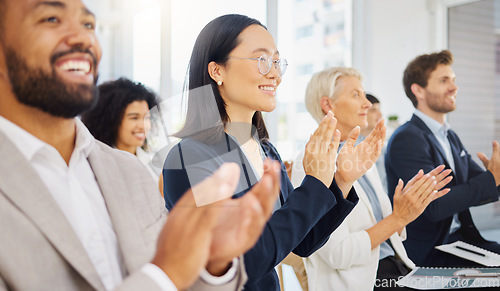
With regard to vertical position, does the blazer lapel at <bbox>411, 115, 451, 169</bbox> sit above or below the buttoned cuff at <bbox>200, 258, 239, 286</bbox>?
above

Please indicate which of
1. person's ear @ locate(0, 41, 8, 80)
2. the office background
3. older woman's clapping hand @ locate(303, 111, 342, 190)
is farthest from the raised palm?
the office background

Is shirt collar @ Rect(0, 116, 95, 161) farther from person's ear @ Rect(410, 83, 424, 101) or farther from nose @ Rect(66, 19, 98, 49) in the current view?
person's ear @ Rect(410, 83, 424, 101)

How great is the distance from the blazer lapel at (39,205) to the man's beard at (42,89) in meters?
0.07

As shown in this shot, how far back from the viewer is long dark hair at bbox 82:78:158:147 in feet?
5.93

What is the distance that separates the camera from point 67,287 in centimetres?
54

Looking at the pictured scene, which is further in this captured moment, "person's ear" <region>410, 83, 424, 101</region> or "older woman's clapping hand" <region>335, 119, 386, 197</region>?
"person's ear" <region>410, 83, 424, 101</region>

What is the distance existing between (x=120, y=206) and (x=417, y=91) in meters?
2.17

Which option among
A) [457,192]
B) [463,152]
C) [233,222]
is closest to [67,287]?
[233,222]

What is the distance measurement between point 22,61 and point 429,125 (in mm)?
2178

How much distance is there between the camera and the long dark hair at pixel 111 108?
1809 millimetres

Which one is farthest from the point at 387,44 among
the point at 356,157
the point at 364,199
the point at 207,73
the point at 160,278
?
the point at 160,278

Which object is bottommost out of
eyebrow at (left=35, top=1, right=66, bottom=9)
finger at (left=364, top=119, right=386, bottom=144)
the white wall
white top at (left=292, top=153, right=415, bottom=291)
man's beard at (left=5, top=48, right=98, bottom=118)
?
white top at (left=292, top=153, right=415, bottom=291)

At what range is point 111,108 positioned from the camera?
1894mm

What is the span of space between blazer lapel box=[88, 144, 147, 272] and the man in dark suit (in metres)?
1.70
